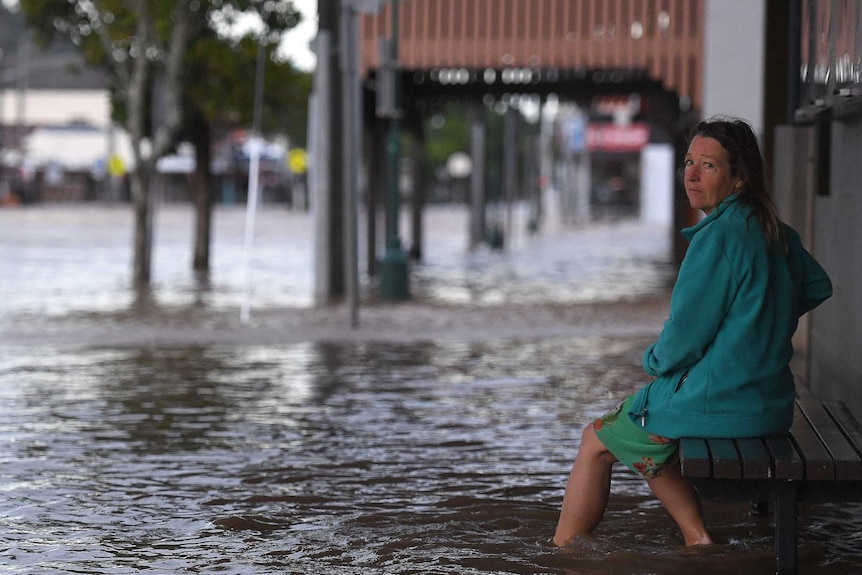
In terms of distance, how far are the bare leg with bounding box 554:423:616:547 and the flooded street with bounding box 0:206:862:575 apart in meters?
0.12

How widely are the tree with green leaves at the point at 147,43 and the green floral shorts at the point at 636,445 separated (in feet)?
52.8

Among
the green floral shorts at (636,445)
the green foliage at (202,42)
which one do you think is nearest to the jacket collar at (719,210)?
the green floral shorts at (636,445)

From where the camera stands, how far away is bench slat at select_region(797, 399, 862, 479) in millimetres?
5078

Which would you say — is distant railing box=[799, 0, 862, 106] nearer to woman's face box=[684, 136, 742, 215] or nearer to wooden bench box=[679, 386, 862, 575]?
woman's face box=[684, 136, 742, 215]

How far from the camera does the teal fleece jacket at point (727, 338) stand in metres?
5.14

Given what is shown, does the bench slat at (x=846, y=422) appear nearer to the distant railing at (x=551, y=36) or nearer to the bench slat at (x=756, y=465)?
the bench slat at (x=756, y=465)

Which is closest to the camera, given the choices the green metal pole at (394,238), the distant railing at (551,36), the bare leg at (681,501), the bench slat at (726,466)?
the bench slat at (726,466)

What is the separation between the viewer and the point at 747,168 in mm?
5273

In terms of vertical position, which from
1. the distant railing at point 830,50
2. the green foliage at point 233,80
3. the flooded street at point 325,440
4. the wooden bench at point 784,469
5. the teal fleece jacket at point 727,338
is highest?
the green foliage at point 233,80

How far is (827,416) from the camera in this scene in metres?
5.98

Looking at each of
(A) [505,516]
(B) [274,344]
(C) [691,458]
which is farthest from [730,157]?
(B) [274,344]

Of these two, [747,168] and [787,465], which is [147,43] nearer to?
[747,168]

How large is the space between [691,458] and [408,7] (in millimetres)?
16835

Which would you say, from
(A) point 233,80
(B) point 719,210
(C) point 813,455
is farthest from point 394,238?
(C) point 813,455
